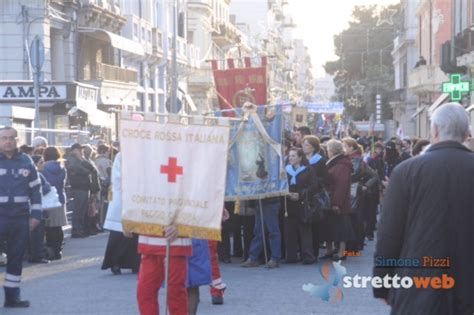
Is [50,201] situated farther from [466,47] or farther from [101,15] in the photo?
[101,15]

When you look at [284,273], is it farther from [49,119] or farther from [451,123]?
[49,119]

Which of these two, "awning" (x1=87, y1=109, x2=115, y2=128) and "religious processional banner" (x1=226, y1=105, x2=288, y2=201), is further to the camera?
"awning" (x1=87, y1=109, x2=115, y2=128)

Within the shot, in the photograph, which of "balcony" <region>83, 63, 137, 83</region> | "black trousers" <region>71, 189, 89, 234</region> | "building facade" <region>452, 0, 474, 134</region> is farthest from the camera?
"balcony" <region>83, 63, 137, 83</region>

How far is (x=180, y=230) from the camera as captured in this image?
752cm

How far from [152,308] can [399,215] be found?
2.71 metres

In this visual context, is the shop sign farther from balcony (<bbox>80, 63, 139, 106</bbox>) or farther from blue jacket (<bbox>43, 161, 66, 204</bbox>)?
blue jacket (<bbox>43, 161, 66, 204</bbox>)

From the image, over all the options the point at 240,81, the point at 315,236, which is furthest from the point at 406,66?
the point at 315,236

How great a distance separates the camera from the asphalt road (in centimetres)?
1038

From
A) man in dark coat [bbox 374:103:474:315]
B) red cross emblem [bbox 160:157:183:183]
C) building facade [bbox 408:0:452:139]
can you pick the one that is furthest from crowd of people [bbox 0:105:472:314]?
building facade [bbox 408:0:452:139]

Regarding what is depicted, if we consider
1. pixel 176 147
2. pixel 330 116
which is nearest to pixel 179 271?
pixel 176 147

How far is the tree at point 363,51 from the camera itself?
9169 centimetres

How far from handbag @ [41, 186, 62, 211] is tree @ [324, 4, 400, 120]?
7507cm

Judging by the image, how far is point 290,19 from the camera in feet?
568

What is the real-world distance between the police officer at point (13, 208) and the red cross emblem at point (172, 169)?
3491mm
